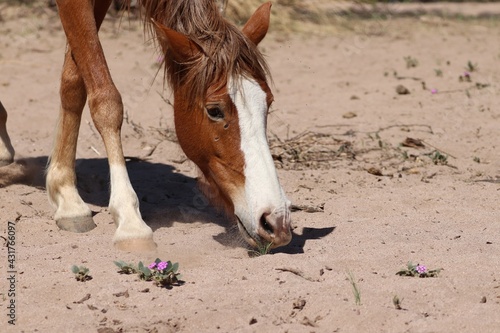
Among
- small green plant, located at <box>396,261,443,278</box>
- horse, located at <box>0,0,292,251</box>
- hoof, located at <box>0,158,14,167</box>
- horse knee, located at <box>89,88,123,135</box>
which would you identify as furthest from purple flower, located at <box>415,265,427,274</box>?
hoof, located at <box>0,158,14,167</box>

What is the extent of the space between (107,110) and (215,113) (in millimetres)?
631

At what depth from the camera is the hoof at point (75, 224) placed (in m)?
4.43

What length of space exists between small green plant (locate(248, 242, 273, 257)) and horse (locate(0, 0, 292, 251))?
0.01 meters

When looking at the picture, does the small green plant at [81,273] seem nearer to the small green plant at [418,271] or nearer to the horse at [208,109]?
the horse at [208,109]

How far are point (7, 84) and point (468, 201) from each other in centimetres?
440

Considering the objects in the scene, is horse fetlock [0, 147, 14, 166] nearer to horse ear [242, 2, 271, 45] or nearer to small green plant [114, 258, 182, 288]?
horse ear [242, 2, 271, 45]

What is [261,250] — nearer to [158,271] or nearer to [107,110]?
[158,271]

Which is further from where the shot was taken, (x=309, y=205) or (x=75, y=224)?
(x=309, y=205)

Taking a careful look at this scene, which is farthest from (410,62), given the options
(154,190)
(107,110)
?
(107,110)

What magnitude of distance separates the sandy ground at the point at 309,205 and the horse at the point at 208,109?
175mm

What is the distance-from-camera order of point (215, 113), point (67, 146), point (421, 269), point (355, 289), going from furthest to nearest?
point (67, 146)
point (215, 113)
point (421, 269)
point (355, 289)

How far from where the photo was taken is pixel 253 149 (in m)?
3.76

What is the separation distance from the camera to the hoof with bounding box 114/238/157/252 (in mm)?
3924

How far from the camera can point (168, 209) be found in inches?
191
